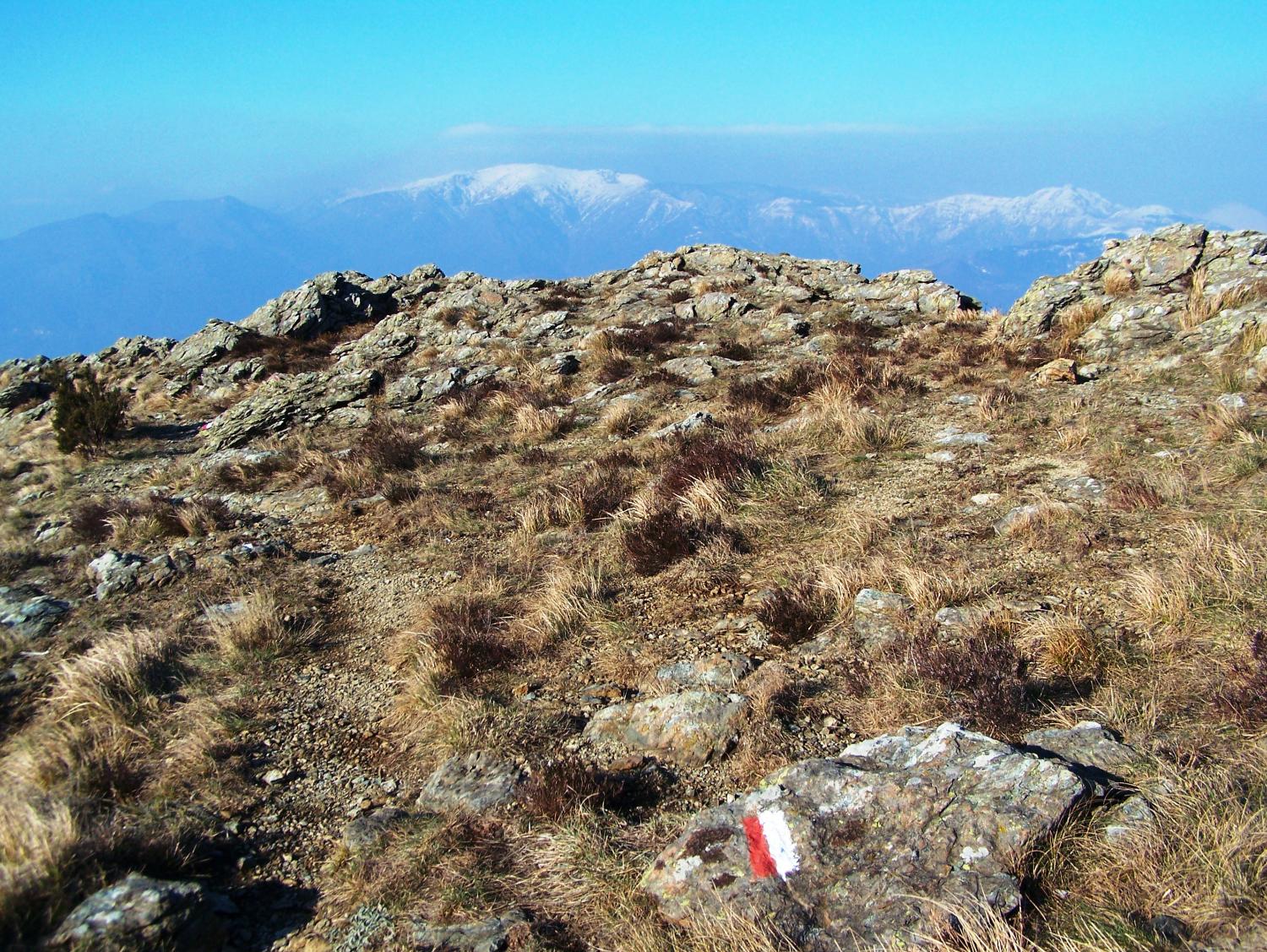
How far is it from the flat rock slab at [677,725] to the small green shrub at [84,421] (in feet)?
52.6

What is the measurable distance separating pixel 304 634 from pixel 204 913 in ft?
11.2

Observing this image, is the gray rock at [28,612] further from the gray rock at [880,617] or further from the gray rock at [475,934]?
the gray rock at [880,617]

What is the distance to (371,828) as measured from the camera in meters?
4.25

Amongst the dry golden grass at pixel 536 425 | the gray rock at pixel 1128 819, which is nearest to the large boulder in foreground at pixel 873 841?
the gray rock at pixel 1128 819

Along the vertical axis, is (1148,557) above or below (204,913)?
above

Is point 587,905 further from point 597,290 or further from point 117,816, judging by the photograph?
point 597,290

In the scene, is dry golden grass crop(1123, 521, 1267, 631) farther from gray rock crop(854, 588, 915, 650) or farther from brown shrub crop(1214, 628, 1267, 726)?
gray rock crop(854, 588, 915, 650)

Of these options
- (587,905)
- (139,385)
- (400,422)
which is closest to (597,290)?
(400,422)

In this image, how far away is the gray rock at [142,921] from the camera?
321 centimetres

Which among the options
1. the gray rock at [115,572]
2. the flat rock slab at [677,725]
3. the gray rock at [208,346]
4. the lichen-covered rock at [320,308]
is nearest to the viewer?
the flat rock slab at [677,725]

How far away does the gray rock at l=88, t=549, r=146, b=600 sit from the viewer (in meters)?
7.96

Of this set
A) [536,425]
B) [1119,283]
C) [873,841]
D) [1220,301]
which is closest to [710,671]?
[873,841]

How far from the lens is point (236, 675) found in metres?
6.10

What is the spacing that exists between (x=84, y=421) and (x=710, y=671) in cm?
1659
